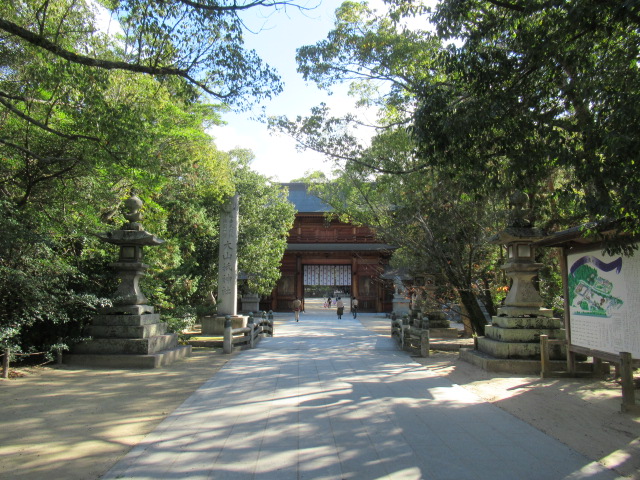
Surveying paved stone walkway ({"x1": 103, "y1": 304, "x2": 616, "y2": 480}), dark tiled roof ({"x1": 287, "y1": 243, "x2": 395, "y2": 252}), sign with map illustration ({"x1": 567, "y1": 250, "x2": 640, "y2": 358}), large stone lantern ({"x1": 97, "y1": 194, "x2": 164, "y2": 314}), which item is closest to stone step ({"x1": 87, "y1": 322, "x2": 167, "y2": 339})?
large stone lantern ({"x1": 97, "y1": 194, "x2": 164, "y2": 314})

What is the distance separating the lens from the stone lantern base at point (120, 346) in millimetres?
8734

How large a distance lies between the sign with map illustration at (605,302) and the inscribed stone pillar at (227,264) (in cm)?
1153

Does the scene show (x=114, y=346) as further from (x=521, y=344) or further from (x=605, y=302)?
(x=605, y=302)

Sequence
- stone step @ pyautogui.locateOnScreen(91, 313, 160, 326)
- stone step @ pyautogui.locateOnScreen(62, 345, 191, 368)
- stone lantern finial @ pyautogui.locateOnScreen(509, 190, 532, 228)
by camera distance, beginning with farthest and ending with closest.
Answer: stone step @ pyautogui.locateOnScreen(91, 313, 160, 326), stone lantern finial @ pyautogui.locateOnScreen(509, 190, 532, 228), stone step @ pyautogui.locateOnScreen(62, 345, 191, 368)

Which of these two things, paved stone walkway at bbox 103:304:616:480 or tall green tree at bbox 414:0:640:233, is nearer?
paved stone walkway at bbox 103:304:616:480

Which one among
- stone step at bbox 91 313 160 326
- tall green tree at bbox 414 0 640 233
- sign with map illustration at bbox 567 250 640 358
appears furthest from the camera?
stone step at bbox 91 313 160 326

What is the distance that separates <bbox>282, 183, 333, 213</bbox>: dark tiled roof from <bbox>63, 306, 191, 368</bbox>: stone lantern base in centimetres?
2155

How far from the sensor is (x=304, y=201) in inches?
1336

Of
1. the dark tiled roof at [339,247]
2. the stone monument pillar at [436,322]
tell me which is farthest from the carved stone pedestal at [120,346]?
the dark tiled roof at [339,247]

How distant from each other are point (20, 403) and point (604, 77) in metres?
8.47

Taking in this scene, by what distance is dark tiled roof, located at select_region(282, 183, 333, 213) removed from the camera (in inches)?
1252

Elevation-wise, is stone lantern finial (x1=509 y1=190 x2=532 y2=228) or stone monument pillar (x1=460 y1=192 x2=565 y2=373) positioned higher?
stone lantern finial (x1=509 y1=190 x2=532 y2=228)

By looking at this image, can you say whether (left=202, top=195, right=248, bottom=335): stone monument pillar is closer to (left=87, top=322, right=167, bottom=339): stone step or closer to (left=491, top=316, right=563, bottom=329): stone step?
(left=87, top=322, right=167, bottom=339): stone step

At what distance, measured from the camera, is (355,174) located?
49.1 feet
